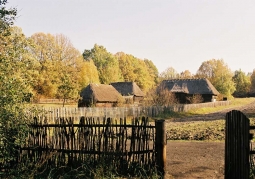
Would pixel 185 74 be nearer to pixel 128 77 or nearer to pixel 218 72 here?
pixel 218 72

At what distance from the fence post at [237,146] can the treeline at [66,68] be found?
15.7ft

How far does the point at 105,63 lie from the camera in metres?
74.8

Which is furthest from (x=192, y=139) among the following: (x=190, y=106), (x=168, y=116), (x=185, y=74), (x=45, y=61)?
(x=185, y=74)

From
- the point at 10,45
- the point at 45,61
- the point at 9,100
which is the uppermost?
the point at 45,61

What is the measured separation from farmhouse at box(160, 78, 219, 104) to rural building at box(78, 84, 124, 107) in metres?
16.6

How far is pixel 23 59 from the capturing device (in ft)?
22.5

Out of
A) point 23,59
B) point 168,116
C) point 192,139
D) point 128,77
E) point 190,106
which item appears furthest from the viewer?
point 128,77

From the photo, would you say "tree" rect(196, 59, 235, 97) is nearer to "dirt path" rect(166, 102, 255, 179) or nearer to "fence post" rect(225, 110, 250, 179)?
"dirt path" rect(166, 102, 255, 179)

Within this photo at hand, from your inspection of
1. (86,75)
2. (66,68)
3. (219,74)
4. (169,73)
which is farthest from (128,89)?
(169,73)

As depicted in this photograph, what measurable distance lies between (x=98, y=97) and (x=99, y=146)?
96.7 feet

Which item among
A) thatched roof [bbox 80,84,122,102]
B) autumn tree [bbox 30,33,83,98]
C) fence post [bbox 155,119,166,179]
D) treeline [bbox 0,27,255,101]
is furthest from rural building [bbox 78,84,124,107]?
fence post [bbox 155,119,166,179]

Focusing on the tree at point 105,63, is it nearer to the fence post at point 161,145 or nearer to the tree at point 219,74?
the tree at point 219,74

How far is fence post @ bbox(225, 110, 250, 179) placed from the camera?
19.6ft

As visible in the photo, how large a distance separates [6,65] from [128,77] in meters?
70.4
